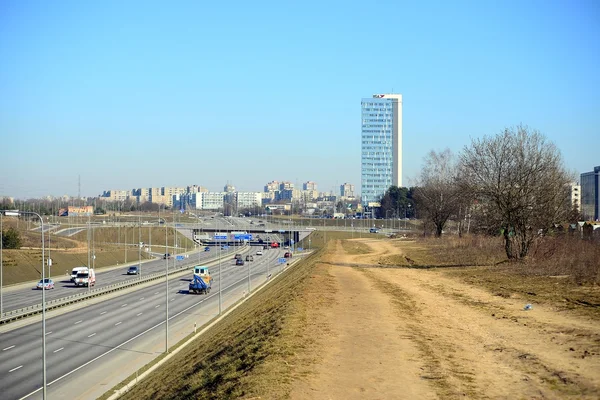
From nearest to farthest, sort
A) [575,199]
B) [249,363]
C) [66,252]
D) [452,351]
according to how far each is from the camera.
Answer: [452,351]
[249,363]
[575,199]
[66,252]

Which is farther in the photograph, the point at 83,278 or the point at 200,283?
the point at 83,278

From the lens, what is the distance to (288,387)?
1418cm

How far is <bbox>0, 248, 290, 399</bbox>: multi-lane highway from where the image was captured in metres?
28.2

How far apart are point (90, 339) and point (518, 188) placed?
1211 inches

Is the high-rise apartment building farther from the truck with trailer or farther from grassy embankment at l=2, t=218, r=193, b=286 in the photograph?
grassy embankment at l=2, t=218, r=193, b=286

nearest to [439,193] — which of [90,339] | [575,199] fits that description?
[575,199]

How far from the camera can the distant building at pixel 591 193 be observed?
113312 mm

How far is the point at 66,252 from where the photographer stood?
301ft

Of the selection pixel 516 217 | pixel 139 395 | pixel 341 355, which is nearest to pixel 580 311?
pixel 341 355

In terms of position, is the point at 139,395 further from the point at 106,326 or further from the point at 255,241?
the point at 255,241

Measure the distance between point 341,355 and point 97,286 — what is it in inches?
2140

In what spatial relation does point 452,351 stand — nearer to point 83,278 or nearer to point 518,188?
point 518,188

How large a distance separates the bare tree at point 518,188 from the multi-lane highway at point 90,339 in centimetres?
2334

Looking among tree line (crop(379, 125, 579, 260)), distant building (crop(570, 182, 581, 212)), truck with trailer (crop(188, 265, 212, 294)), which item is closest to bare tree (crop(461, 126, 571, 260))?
tree line (crop(379, 125, 579, 260))
